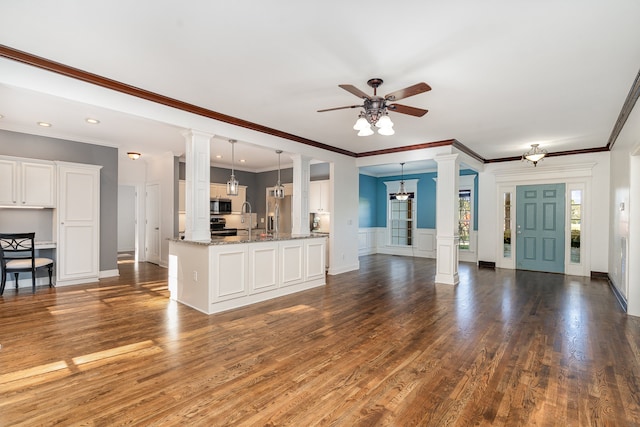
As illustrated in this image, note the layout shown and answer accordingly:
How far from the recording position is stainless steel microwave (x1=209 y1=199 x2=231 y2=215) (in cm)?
812

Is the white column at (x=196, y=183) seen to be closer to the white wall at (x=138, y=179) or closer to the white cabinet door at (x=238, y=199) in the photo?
the white wall at (x=138, y=179)

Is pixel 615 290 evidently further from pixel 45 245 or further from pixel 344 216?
pixel 45 245

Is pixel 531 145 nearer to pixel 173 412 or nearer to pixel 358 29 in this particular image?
pixel 358 29

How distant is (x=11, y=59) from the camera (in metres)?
2.78

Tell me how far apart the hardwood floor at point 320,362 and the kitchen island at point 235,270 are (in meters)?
0.20

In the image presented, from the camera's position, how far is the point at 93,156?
6.03m

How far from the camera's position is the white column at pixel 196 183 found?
4.29 meters

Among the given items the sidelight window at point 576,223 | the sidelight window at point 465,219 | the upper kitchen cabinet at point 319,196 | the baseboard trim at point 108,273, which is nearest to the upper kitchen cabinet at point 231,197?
the upper kitchen cabinet at point 319,196

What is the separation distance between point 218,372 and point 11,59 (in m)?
3.14

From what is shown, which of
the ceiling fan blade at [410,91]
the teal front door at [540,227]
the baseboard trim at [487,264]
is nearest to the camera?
the ceiling fan blade at [410,91]

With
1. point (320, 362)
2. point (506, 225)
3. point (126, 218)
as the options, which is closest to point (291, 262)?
point (320, 362)

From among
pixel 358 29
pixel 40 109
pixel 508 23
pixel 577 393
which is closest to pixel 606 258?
pixel 577 393

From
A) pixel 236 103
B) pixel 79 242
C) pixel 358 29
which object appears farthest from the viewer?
pixel 79 242

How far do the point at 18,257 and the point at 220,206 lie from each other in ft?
12.8
